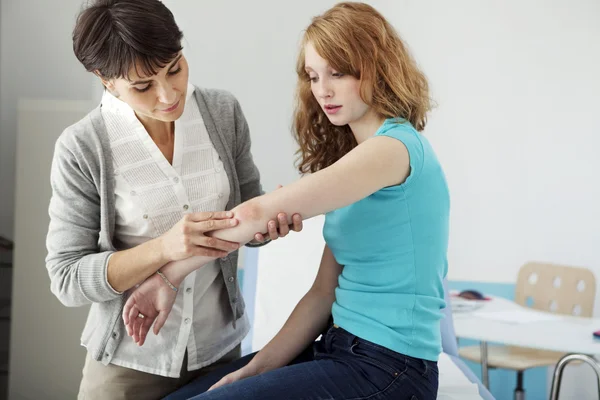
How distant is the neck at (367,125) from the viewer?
1480mm

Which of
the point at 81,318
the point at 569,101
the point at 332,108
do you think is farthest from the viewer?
the point at 569,101

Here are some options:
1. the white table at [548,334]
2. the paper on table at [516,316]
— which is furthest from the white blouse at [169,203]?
the paper on table at [516,316]

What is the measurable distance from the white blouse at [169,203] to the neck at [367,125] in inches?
12.6

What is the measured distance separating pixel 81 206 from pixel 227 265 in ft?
1.13

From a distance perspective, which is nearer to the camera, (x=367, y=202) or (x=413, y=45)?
(x=367, y=202)


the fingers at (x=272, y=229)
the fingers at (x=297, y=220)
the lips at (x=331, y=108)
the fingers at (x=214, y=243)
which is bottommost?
the fingers at (x=214, y=243)

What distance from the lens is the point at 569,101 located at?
3.66m

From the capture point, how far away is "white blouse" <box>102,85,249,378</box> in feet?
5.00

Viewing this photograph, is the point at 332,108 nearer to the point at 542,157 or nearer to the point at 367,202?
the point at 367,202

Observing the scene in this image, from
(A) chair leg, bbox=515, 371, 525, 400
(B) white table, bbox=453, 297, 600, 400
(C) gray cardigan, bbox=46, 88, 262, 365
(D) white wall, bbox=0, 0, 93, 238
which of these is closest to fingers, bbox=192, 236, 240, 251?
(C) gray cardigan, bbox=46, 88, 262, 365

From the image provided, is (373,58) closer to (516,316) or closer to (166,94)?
(166,94)

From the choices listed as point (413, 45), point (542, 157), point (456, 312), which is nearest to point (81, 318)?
point (456, 312)

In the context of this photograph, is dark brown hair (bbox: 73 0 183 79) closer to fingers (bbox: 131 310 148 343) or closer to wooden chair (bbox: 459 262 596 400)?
fingers (bbox: 131 310 148 343)

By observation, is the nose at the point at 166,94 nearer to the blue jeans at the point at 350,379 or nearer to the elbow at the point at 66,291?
the elbow at the point at 66,291
